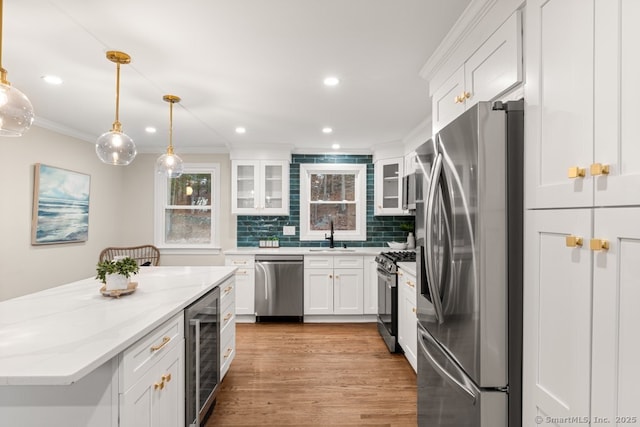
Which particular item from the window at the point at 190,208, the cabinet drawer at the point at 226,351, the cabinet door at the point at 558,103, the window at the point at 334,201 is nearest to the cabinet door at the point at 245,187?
the window at the point at 190,208

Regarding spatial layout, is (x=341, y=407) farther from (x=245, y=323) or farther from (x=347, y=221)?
(x=347, y=221)

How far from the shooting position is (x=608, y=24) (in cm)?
89

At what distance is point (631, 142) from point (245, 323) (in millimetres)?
4401

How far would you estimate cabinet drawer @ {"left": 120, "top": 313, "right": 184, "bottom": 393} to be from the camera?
1.26 m

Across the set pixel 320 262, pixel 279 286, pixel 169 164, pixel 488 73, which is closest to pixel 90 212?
pixel 169 164

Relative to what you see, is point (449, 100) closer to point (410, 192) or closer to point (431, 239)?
point (431, 239)

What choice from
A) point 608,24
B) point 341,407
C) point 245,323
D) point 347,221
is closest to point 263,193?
point 347,221

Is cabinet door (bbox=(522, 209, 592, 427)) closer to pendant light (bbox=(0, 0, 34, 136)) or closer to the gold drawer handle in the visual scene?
the gold drawer handle

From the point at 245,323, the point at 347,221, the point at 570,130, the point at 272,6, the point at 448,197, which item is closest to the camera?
the point at 570,130

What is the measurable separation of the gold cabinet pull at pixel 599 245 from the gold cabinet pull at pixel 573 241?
0.05 m

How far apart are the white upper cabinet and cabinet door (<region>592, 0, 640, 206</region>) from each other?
1.28ft

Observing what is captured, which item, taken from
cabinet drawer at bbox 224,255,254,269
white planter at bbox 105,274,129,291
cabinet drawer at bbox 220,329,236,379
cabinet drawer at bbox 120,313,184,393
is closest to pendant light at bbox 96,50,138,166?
white planter at bbox 105,274,129,291

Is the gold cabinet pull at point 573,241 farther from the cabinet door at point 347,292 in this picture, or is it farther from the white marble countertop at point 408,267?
the cabinet door at point 347,292

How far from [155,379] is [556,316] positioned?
1.60m
